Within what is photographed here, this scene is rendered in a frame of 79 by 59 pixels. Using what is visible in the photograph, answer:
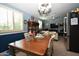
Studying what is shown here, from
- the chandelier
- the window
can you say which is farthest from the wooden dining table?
the chandelier

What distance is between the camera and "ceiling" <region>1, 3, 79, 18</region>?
178cm

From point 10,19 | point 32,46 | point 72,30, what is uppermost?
point 10,19

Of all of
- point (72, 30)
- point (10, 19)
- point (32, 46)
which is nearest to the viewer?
point (32, 46)

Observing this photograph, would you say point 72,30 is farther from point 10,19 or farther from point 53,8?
point 10,19

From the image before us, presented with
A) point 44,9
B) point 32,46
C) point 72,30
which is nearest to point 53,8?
point 44,9

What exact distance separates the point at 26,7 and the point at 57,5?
1.71 ft

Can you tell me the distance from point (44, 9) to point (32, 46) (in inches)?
25.8

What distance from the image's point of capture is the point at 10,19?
5.88 ft

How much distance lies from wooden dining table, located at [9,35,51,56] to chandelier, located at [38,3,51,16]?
40 cm

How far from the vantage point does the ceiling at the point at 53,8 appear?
70.2 inches

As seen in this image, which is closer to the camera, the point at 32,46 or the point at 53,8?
the point at 32,46

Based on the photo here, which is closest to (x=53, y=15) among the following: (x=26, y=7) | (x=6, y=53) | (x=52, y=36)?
(x=52, y=36)

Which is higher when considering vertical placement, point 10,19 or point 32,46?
point 10,19

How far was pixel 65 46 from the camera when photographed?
185 cm
